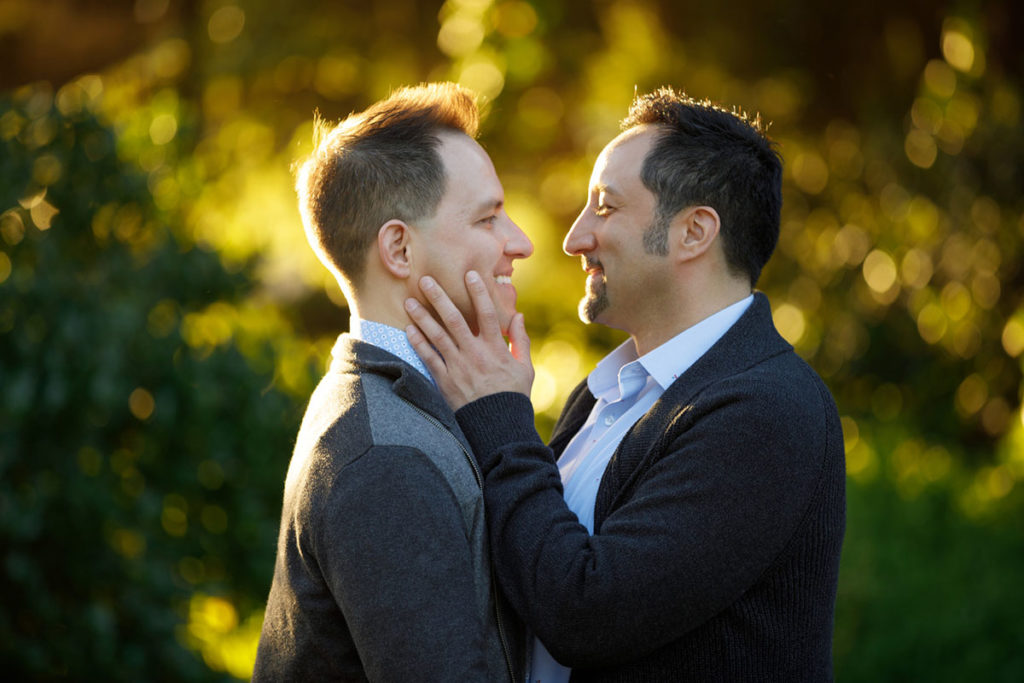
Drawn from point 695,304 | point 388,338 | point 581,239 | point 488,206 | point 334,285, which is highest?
point 334,285

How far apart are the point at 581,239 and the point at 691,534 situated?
1169mm

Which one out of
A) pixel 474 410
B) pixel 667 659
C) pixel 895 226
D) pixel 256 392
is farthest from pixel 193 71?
pixel 667 659

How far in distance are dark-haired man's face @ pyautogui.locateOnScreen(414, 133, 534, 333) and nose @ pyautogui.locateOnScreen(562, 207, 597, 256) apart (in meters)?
0.43

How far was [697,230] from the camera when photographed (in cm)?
282

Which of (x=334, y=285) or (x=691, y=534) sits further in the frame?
(x=334, y=285)

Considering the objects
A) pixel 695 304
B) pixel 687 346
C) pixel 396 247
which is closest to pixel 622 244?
pixel 695 304

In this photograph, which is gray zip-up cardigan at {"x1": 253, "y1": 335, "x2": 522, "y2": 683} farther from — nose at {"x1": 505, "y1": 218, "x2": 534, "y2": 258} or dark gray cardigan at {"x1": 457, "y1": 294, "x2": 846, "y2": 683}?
nose at {"x1": 505, "y1": 218, "x2": 534, "y2": 258}

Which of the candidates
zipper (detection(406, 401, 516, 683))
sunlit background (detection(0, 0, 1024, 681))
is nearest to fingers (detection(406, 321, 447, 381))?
zipper (detection(406, 401, 516, 683))

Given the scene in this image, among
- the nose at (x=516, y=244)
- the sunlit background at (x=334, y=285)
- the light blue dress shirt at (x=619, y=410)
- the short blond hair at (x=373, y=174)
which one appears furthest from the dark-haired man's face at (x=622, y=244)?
the sunlit background at (x=334, y=285)

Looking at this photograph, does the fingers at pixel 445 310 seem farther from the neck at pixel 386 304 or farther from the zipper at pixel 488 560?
the zipper at pixel 488 560

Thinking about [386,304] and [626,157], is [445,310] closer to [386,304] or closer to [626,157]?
[386,304]

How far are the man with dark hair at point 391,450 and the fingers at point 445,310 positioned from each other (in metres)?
0.05

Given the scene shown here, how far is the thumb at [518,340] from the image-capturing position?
8.75 ft

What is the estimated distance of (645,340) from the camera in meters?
2.97
